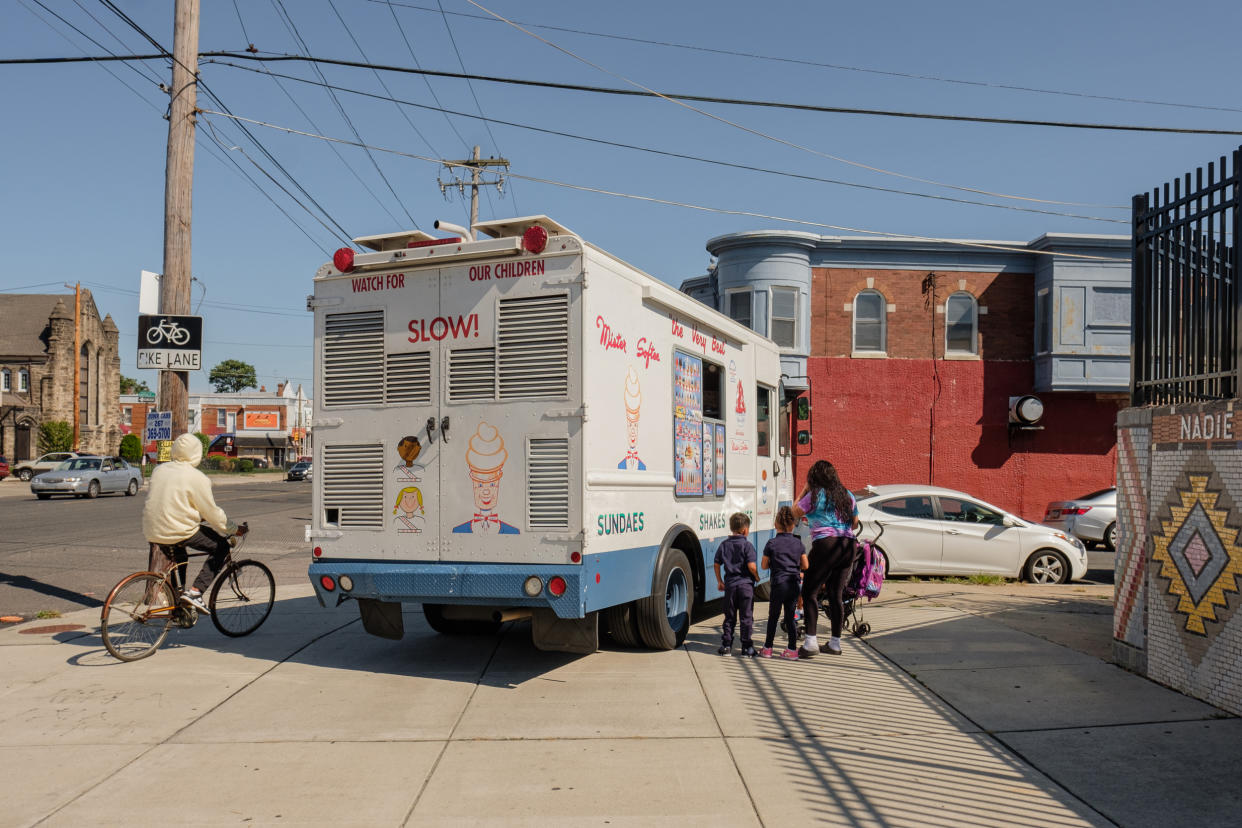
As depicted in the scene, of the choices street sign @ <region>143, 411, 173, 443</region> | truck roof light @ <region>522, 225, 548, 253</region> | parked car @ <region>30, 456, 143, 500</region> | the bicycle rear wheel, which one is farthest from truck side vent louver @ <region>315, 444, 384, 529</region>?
parked car @ <region>30, 456, 143, 500</region>

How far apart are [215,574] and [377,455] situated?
2.44m

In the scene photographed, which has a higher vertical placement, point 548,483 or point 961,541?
point 548,483

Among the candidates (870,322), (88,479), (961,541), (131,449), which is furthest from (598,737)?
(131,449)

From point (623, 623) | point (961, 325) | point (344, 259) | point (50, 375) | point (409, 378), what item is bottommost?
point (623, 623)

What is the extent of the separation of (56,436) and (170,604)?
54.7 m

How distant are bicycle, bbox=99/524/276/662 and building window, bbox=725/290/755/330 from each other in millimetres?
16447

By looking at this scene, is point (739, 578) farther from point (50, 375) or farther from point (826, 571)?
point (50, 375)

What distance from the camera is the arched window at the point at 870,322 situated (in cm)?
2433

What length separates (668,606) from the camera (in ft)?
28.1

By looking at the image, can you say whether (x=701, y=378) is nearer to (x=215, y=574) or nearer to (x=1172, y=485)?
(x=1172, y=485)

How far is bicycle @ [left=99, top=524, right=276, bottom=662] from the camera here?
26.2 ft

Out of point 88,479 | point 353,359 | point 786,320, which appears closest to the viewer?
point 353,359

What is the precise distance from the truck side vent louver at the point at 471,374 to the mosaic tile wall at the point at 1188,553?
4.91 metres

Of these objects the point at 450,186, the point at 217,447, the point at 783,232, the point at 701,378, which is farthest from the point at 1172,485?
the point at 217,447
